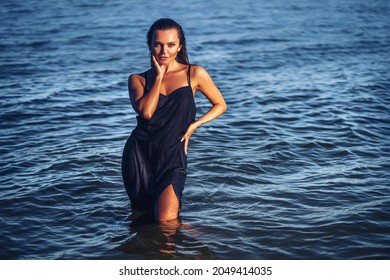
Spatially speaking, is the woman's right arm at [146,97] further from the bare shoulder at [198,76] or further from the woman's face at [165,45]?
the bare shoulder at [198,76]

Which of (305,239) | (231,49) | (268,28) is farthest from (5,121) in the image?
(268,28)

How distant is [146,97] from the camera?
17.7 feet

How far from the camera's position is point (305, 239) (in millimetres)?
5941

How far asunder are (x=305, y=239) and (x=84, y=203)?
2905mm

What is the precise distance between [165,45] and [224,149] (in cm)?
387

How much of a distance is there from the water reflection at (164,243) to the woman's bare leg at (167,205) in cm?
10

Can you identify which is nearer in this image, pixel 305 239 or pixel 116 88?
pixel 305 239

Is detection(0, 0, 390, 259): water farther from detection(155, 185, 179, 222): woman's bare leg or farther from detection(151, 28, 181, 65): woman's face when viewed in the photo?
detection(151, 28, 181, 65): woman's face

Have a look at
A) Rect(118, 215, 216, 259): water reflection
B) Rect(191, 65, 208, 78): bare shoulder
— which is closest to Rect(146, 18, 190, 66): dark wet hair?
Rect(191, 65, 208, 78): bare shoulder

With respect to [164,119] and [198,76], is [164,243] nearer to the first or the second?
[164,119]

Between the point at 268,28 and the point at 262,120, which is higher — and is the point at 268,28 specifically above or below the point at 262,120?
above

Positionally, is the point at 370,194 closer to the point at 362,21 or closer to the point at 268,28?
the point at 268,28

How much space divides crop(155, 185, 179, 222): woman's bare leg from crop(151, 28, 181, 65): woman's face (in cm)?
134

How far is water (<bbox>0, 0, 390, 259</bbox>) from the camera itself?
5949 millimetres
